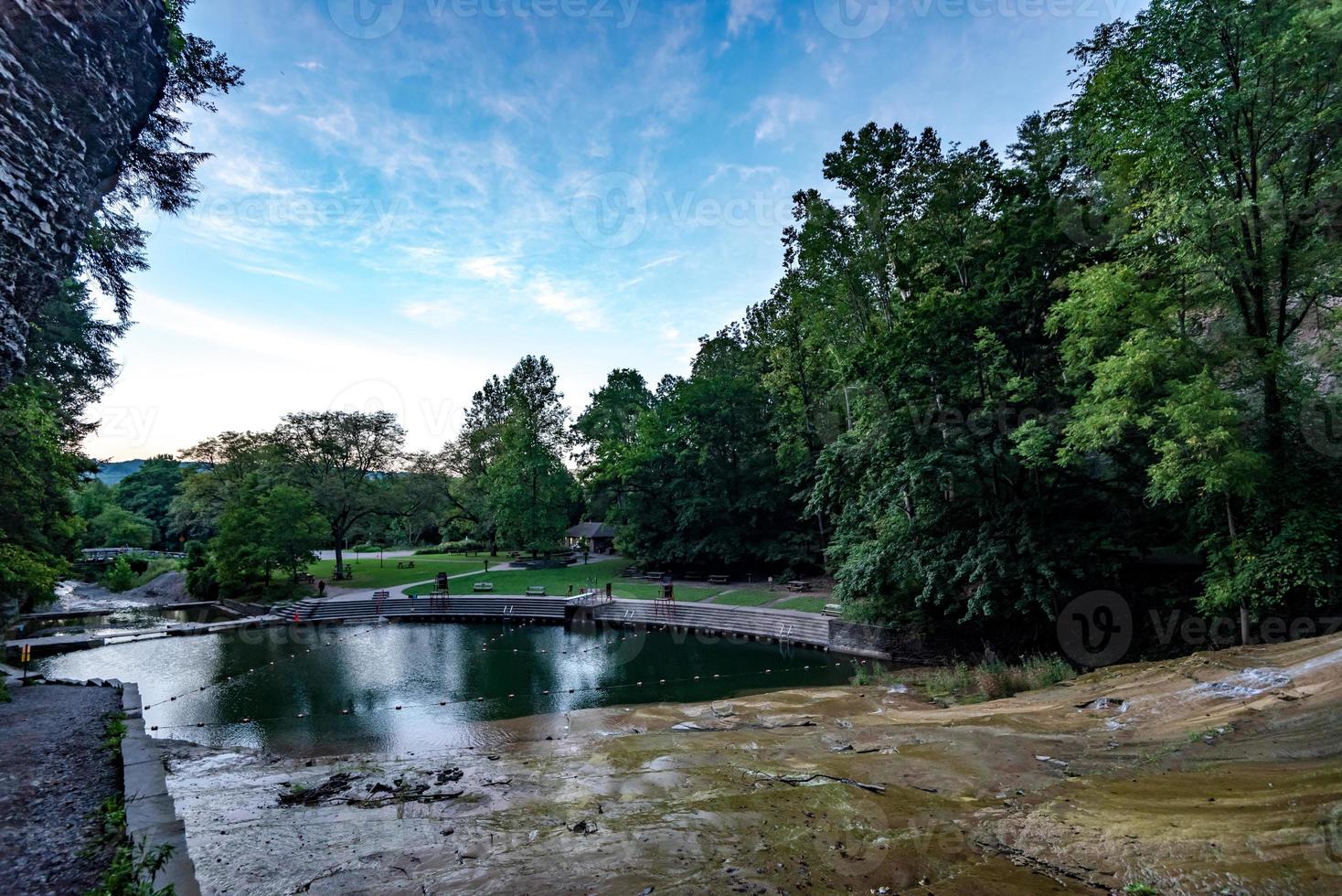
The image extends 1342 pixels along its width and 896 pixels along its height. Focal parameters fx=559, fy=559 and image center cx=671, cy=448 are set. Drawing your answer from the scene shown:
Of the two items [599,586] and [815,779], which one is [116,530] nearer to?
[599,586]

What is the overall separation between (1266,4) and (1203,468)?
8.15 meters

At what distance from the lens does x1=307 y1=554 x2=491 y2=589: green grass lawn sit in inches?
1329

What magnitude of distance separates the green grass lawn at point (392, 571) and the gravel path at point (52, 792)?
2227cm

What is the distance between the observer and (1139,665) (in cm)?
1086

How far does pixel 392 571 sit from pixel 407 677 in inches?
940

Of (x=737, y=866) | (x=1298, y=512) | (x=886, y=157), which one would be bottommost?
(x=737, y=866)

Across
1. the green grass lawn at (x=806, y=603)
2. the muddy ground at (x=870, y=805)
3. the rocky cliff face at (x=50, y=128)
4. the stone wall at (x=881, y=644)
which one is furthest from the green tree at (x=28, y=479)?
the green grass lawn at (x=806, y=603)

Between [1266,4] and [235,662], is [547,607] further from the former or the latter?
[1266,4]

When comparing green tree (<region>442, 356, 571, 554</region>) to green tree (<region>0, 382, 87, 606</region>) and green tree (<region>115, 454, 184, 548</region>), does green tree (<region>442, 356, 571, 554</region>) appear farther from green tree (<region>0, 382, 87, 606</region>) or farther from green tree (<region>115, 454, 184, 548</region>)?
green tree (<region>115, 454, 184, 548</region>)

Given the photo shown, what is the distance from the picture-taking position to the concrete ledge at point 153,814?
15.5 ft

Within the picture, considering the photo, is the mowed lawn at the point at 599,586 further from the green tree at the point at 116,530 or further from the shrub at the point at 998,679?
the green tree at the point at 116,530

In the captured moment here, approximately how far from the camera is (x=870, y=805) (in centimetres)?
607

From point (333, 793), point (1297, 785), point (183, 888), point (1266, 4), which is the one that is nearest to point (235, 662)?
point (333, 793)

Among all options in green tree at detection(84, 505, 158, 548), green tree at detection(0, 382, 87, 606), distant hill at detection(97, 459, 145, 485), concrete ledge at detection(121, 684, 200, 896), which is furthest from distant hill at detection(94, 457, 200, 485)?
concrete ledge at detection(121, 684, 200, 896)
